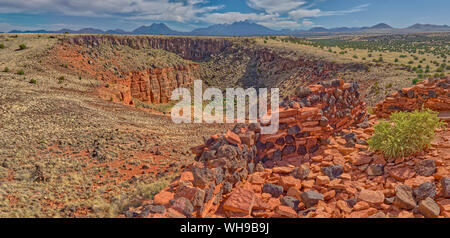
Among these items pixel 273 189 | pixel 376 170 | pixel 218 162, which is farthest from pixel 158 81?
pixel 376 170

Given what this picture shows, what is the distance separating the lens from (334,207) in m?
5.25

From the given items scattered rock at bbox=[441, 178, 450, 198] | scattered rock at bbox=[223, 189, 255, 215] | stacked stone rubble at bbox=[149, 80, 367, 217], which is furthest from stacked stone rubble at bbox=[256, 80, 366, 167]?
scattered rock at bbox=[441, 178, 450, 198]

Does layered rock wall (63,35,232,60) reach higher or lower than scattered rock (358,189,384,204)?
higher

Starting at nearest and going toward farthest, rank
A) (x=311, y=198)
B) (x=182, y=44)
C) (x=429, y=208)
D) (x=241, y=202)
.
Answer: (x=429, y=208)
(x=241, y=202)
(x=311, y=198)
(x=182, y=44)

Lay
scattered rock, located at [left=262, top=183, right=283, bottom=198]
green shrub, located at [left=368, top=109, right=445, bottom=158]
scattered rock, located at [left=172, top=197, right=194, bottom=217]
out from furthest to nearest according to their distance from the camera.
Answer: green shrub, located at [left=368, top=109, right=445, bottom=158] → scattered rock, located at [left=262, top=183, right=283, bottom=198] → scattered rock, located at [left=172, top=197, right=194, bottom=217]

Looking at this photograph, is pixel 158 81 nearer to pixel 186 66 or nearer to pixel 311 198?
pixel 186 66

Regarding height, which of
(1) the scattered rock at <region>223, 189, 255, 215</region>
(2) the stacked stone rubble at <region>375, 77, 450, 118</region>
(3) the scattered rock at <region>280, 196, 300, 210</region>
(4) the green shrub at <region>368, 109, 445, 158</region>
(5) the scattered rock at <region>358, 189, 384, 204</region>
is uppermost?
(2) the stacked stone rubble at <region>375, 77, 450, 118</region>

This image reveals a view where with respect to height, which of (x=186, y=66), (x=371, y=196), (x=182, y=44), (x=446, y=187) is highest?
(x=182, y=44)

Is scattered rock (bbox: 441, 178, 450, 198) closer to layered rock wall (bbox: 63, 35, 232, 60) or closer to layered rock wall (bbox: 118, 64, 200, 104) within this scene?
layered rock wall (bbox: 118, 64, 200, 104)

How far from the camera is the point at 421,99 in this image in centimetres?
1083

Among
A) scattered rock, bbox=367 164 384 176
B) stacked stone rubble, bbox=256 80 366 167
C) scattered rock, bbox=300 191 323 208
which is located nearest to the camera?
scattered rock, bbox=300 191 323 208

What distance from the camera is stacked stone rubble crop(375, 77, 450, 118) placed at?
1047 cm

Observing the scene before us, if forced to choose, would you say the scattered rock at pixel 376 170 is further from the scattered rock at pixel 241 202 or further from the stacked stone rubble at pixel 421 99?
the stacked stone rubble at pixel 421 99

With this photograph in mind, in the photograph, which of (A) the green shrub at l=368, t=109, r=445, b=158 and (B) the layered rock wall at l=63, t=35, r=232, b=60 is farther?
(B) the layered rock wall at l=63, t=35, r=232, b=60
